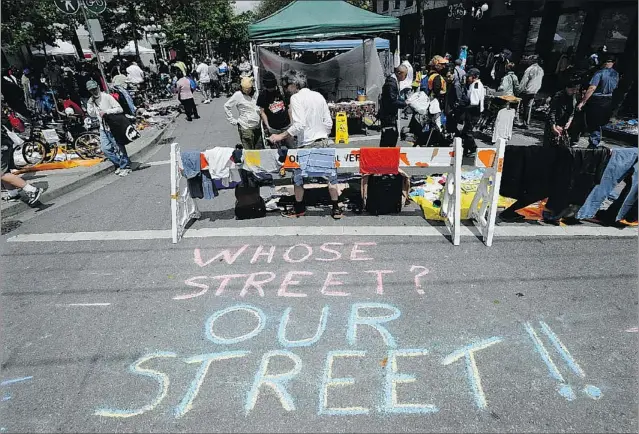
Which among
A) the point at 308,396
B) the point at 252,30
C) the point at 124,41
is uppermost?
the point at 124,41


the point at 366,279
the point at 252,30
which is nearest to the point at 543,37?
the point at 252,30

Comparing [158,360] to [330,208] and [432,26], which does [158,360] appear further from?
[432,26]

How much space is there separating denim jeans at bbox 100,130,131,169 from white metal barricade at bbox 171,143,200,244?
338 centimetres

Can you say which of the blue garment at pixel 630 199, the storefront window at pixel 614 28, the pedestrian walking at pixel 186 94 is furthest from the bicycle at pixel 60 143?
the storefront window at pixel 614 28

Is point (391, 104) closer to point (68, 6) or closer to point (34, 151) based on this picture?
point (68, 6)

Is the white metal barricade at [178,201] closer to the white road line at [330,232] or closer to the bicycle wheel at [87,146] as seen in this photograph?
the white road line at [330,232]

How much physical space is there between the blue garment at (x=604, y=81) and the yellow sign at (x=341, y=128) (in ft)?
17.4

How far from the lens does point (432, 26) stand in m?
25.7

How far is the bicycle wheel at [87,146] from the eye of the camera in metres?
8.39

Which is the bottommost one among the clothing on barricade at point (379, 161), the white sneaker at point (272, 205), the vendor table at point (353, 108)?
the white sneaker at point (272, 205)

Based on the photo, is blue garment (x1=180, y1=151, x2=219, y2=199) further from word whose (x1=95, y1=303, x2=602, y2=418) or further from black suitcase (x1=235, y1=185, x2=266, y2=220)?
word whose (x1=95, y1=303, x2=602, y2=418)

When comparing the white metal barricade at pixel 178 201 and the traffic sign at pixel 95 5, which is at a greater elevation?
the traffic sign at pixel 95 5

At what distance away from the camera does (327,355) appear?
2742 mm

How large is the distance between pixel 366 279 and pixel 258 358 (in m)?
1.38
